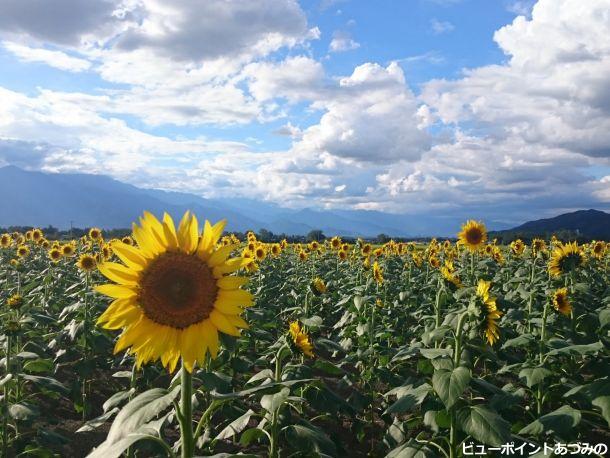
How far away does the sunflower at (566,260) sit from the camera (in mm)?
9578

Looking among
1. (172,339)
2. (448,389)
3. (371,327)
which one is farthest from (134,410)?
(371,327)

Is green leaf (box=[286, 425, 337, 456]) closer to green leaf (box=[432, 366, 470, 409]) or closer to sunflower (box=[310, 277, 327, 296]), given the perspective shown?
green leaf (box=[432, 366, 470, 409])

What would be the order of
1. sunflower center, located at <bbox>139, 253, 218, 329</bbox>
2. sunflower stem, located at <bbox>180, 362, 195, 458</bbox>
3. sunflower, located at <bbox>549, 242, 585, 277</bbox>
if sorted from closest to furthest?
sunflower stem, located at <bbox>180, 362, 195, 458</bbox>, sunflower center, located at <bbox>139, 253, 218, 329</bbox>, sunflower, located at <bbox>549, 242, 585, 277</bbox>

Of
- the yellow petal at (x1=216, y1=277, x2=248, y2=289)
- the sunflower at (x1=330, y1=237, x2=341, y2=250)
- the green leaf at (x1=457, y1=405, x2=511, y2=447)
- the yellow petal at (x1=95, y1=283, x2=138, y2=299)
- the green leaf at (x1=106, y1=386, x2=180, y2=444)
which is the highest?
the yellow petal at (x1=216, y1=277, x2=248, y2=289)

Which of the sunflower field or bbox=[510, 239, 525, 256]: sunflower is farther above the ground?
bbox=[510, 239, 525, 256]: sunflower

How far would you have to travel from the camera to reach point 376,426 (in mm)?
7695

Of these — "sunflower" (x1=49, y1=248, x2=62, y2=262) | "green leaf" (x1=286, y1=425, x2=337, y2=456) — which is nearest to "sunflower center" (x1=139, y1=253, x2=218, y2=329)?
"green leaf" (x1=286, y1=425, x2=337, y2=456)

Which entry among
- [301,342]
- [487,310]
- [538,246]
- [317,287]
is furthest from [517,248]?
[301,342]

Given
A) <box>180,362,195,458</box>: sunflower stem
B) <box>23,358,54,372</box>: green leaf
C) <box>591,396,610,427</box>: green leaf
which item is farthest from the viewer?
<box>23,358,54,372</box>: green leaf

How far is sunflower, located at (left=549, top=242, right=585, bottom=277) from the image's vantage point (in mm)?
9578

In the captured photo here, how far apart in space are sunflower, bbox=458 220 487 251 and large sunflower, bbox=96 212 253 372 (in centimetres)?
1001

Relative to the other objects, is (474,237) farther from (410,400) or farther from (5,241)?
(5,241)

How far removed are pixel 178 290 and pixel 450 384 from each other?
2294 millimetres

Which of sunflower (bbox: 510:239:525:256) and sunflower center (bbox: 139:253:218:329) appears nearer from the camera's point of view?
sunflower center (bbox: 139:253:218:329)
